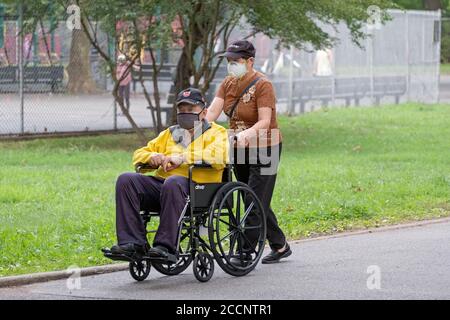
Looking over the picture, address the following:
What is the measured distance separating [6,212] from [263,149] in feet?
12.1

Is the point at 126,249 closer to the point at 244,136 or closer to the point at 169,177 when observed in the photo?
the point at 169,177

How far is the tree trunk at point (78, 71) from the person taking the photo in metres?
21.9

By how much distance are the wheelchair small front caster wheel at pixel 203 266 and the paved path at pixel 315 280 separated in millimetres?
68

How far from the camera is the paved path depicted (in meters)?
8.53

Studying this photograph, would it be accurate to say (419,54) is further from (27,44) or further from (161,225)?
(161,225)

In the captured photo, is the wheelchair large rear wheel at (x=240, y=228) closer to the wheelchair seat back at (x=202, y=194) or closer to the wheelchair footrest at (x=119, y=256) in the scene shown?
the wheelchair seat back at (x=202, y=194)

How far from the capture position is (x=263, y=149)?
32.0 feet

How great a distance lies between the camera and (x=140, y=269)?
915 cm

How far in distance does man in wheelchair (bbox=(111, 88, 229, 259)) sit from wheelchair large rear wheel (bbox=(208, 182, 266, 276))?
0.20m

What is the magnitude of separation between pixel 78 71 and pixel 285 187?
28.9 ft

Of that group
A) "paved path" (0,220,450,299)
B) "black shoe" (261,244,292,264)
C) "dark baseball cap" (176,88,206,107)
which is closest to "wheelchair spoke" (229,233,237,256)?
"paved path" (0,220,450,299)

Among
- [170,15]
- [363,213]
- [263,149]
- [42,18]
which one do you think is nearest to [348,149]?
[170,15]

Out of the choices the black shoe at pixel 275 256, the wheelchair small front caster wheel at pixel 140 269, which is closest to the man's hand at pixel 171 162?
the wheelchair small front caster wheel at pixel 140 269

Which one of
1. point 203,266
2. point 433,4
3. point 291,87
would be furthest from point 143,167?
point 433,4
